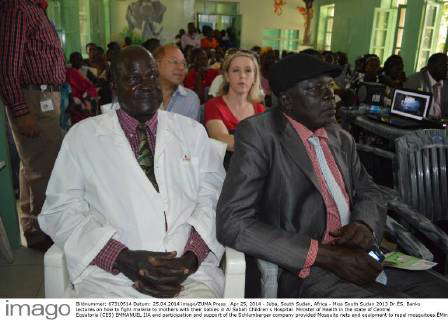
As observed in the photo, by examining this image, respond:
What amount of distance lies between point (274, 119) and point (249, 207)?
36 cm

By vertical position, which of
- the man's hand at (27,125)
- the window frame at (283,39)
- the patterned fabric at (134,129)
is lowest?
the man's hand at (27,125)

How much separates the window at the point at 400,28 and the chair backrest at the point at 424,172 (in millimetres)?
7104

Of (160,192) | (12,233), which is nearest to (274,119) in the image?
(160,192)

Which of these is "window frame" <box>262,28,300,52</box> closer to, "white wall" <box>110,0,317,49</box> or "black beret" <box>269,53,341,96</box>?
"white wall" <box>110,0,317,49</box>

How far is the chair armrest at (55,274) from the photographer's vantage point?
4.33ft

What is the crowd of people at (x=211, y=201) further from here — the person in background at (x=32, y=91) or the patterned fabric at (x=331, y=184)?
the person in background at (x=32, y=91)

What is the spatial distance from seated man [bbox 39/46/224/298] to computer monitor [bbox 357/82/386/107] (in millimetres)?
3488

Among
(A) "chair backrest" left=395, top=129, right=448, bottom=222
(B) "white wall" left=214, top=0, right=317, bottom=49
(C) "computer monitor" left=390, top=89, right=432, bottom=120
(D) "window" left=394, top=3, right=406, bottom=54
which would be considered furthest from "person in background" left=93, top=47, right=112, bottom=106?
(B) "white wall" left=214, top=0, right=317, bottom=49

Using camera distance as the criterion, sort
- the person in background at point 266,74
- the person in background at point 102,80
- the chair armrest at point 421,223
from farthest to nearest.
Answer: the person in background at point 102,80 → the person in background at point 266,74 → the chair armrest at point 421,223

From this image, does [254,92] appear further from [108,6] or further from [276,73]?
[108,6]

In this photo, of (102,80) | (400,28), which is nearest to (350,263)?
(102,80)

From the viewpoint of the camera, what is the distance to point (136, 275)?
1364 millimetres

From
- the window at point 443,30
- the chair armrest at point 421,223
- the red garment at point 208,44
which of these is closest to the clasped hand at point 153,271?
the chair armrest at point 421,223

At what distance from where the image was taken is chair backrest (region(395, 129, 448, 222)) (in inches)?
80.7
